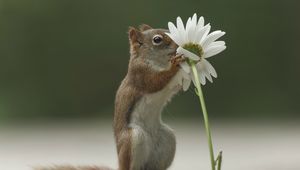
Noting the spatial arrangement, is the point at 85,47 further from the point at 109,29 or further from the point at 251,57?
the point at 251,57

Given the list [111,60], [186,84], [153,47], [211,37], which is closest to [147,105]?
[153,47]

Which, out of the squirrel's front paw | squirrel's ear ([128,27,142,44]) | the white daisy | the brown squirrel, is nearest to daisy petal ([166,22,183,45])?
the white daisy

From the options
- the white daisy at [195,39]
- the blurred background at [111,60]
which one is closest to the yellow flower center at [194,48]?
the white daisy at [195,39]

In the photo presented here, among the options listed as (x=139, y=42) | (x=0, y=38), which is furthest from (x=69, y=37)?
(x=139, y=42)

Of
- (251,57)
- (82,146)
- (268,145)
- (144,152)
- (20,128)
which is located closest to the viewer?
(144,152)

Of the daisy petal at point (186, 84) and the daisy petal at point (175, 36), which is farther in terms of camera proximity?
the daisy petal at point (186, 84)

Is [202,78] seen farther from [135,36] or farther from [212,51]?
[135,36]

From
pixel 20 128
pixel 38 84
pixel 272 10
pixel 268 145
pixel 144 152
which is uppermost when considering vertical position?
pixel 272 10

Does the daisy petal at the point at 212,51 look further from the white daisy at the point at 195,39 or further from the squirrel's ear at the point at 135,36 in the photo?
the squirrel's ear at the point at 135,36
